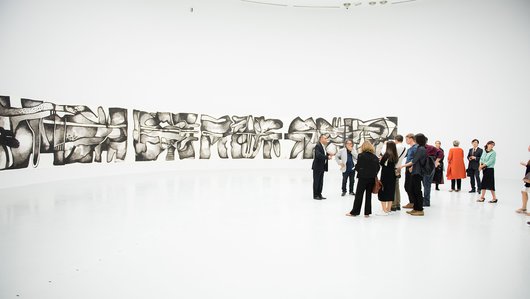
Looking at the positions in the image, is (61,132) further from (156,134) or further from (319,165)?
(319,165)

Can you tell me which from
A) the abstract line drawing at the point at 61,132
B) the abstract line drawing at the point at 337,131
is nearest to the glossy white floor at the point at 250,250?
the abstract line drawing at the point at 61,132

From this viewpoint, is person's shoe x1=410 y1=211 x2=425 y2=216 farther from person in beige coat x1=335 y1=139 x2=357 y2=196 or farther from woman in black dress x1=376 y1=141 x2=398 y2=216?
person in beige coat x1=335 y1=139 x2=357 y2=196

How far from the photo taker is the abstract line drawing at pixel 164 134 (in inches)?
703

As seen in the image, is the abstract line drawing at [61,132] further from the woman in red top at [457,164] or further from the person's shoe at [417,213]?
the woman in red top at [457,164]

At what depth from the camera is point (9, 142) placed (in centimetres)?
1218

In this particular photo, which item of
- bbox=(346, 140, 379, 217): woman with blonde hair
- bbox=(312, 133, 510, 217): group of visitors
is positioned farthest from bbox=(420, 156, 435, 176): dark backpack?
bbox=(346, 140, 379, 217): woman with blonde hair

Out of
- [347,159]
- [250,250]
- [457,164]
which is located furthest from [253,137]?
[250,250]
